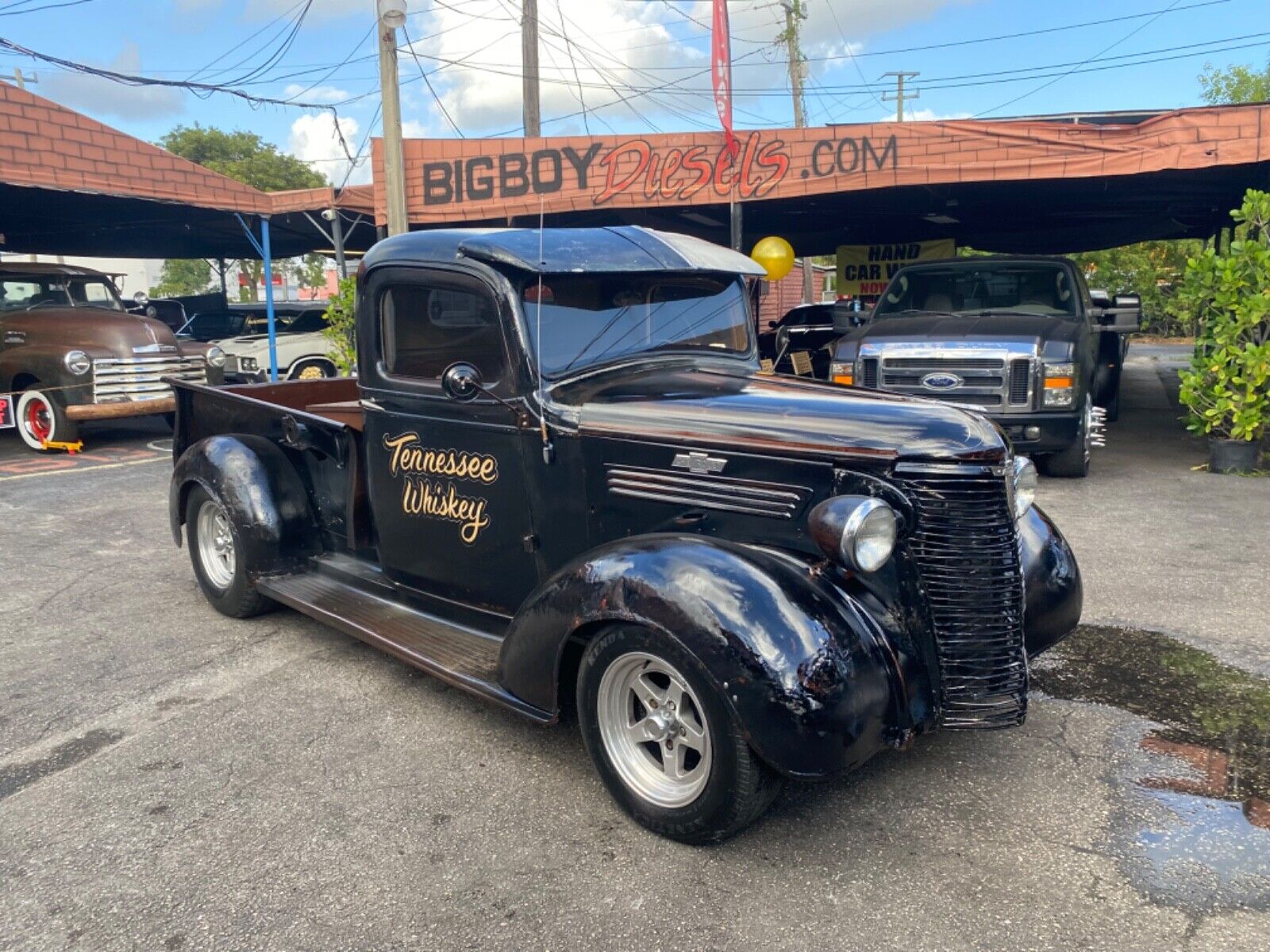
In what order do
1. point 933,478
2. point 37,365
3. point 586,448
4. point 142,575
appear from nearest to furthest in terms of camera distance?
point 933,478 → point 586,448 → point 142,575 → point 37,365

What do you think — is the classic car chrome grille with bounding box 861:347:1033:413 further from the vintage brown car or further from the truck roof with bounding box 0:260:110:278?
the truck roof with bounding box 0:260:110:278

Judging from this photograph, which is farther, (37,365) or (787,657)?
(37,365)

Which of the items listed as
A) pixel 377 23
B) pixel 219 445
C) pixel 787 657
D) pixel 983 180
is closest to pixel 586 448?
pixel 787 657

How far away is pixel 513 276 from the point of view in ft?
11.8

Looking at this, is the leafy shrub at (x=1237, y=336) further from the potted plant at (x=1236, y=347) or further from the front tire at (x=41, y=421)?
the front tire at (x=41, y=421)

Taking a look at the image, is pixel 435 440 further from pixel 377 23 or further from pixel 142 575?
pixel 377 23

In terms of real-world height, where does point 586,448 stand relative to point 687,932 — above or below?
above

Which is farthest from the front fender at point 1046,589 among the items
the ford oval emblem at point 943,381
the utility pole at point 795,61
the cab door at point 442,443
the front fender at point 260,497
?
the utility pole at point 795,61

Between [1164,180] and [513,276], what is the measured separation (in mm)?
10448

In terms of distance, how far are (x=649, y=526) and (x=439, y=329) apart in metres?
1.27

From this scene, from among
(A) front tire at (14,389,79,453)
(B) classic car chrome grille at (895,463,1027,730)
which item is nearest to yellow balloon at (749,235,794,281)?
(A) front tire at (14,389,79,453)

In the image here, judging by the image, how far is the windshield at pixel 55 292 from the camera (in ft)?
37.0

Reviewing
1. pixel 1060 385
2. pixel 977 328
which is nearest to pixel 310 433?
pixel 977 328

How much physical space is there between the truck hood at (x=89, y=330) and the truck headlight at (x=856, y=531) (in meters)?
10.4
